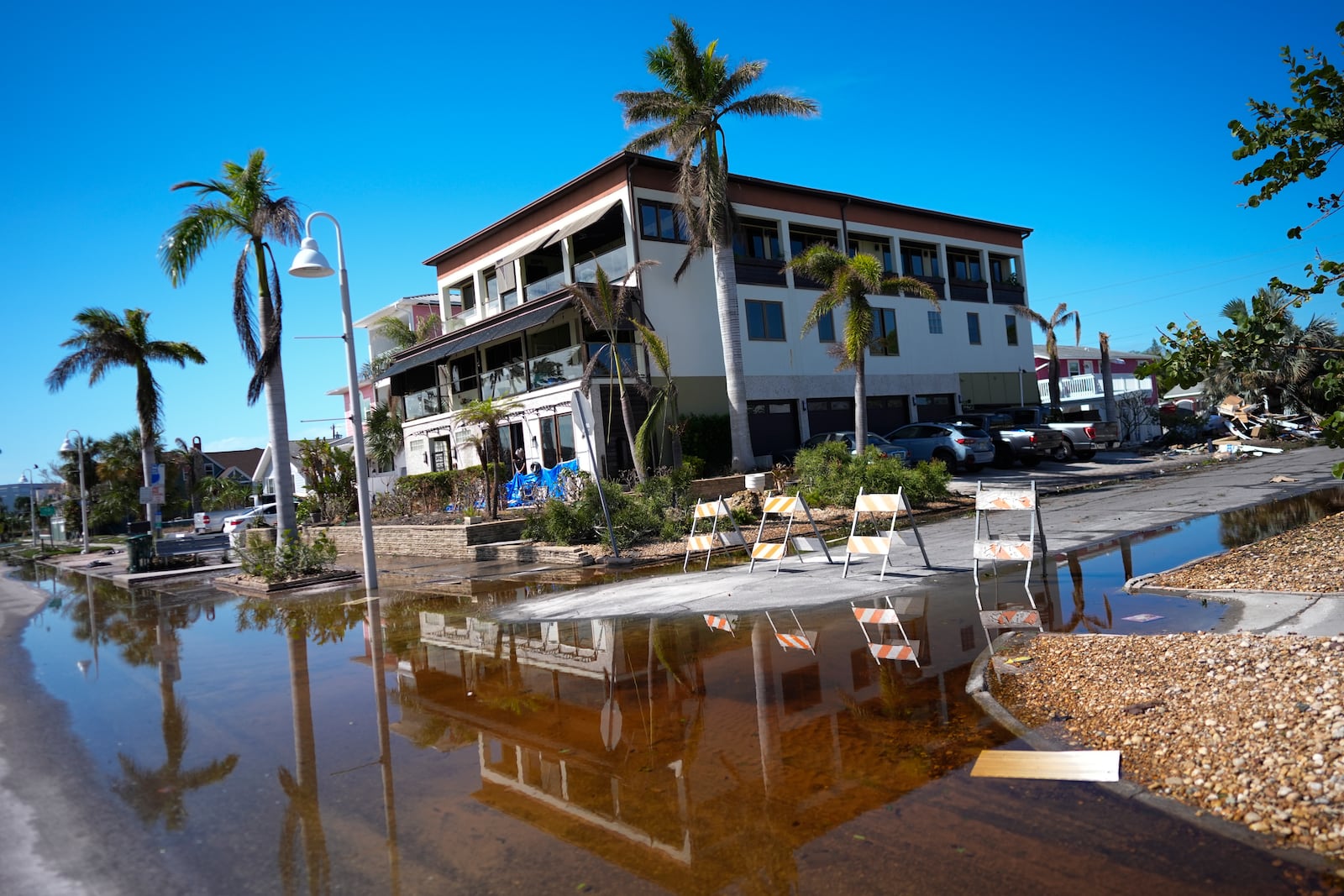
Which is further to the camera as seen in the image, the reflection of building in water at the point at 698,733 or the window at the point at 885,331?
the window at the point at 885,331

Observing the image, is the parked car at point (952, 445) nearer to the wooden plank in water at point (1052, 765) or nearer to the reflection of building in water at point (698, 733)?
the reflection of building in water at point (698, 733)

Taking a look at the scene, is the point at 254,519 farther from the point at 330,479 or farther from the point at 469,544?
the point at 469,544

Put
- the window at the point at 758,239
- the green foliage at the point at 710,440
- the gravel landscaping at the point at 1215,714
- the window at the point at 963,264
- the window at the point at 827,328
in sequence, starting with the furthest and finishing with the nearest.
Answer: the window at the point at 963,264
the window at the point at 827,328
the window at the point at 758,239
the green foliage at the point at 710,440
the gravel landscaping at the point at 1215,714

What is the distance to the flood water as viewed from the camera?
366cm

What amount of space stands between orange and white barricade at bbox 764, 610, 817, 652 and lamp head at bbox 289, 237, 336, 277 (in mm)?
9232

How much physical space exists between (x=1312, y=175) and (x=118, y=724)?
35.9 feet

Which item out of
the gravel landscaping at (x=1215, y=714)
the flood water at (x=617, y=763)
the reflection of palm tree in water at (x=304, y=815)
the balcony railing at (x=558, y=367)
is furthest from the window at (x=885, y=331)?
the reflection of palm tree in water at (x=304, y=815)

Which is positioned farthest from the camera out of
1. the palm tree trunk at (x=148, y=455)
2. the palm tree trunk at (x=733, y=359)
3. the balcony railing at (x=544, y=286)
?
the balcony railing at (x=544, y=286)

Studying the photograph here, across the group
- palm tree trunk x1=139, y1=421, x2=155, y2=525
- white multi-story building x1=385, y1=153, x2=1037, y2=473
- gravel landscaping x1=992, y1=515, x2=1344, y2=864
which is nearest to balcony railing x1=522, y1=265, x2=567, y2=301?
white multi-story building x1=385, y1=153, x2=1037, y2=473

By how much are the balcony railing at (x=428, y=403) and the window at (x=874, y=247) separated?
16682 mm

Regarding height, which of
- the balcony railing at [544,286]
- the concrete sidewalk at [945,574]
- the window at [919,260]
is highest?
the window at [919,260]

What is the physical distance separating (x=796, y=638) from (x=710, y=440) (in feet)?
61.7

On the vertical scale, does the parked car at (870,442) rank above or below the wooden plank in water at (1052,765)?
above

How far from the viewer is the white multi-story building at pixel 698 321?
2625 centimetres
